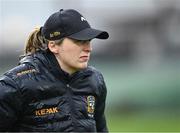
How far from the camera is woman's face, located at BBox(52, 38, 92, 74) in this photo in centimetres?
729

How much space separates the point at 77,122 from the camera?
7.29 m

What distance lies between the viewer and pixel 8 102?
718cm

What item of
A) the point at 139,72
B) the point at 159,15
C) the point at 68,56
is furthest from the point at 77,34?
the point at 159,15

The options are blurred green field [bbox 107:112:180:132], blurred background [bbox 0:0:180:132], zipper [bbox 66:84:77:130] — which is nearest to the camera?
zipper [bbox 66:84:77:130]

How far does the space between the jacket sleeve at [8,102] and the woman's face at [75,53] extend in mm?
478

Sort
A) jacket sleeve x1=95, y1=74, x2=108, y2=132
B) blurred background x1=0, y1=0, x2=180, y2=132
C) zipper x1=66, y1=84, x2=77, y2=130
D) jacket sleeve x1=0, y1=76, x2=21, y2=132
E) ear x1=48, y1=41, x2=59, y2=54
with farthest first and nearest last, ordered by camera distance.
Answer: blurred background x1=0, y1=0, x2=180, y2=132
jacket sleeve x1=95, y1=74, x2=108, y2=132
ear x1=48, y1=41, x2=59, y2=54
zipper x1=66, y1=84, x2=77, y2=130
jacket sleeve x1=0, y1=76, x2=21, y2=132

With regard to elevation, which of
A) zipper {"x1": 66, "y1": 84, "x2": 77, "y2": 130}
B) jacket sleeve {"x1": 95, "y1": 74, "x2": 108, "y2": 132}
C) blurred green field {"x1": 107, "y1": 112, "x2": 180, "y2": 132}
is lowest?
blurred green field {"x1": 107, "y1": 112, "x2": 180, "y2": 132}

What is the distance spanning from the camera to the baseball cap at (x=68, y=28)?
24.0ft

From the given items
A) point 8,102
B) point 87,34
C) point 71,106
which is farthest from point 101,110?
point 8,102

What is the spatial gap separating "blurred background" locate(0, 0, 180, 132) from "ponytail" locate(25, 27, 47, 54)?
29.1 ft

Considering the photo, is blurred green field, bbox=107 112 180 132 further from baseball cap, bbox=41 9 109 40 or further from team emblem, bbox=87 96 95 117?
baseball cap, bbox=41 9 109 40

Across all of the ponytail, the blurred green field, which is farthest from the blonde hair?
the blurred green field

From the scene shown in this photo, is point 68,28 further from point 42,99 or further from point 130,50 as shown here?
point 130,50

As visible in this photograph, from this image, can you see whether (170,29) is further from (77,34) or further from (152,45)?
(77,34)
